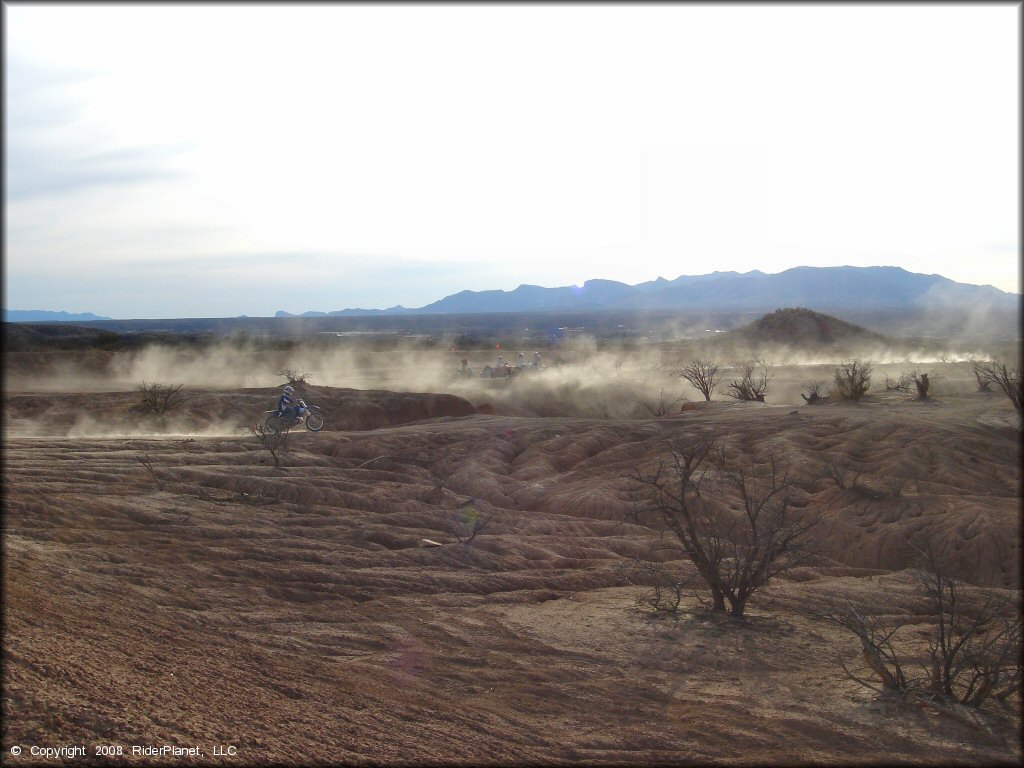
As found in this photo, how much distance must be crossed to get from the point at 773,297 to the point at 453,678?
174833 millimetres

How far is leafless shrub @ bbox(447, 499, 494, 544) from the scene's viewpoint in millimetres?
16109

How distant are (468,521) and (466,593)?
15.0 ft

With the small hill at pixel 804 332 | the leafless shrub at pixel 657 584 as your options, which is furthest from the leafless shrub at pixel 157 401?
the small hill at pixel 804 332

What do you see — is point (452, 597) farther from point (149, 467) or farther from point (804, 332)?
point (804, 332)

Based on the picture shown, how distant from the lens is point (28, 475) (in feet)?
57.9

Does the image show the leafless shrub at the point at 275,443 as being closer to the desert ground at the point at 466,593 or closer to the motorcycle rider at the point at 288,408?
the desert ground at the point at 466,593

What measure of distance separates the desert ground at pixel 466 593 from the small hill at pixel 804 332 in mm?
33371

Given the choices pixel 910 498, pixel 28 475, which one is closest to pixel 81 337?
pixel 28 475

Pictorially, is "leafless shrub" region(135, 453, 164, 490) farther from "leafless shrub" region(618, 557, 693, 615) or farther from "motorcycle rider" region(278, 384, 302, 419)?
"leafless shrub" region(618, 557, 693, 615)

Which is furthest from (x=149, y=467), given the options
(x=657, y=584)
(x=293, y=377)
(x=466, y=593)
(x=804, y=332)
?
(x=804, y=332)

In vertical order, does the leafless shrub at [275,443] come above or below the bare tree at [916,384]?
below

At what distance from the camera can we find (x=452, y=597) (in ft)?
41.4

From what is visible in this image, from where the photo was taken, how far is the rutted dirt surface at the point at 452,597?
6.82 meters

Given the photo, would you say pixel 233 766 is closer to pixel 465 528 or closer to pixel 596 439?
pixel 465 528
